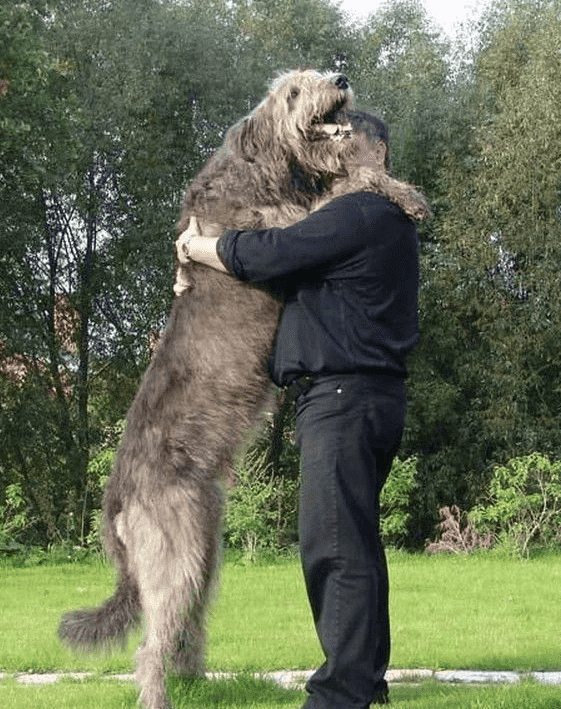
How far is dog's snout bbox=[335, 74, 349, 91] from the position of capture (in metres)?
3.59

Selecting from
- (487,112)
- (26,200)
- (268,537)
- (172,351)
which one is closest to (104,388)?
(26,200)

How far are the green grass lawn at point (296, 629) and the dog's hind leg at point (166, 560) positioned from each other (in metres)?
0.25

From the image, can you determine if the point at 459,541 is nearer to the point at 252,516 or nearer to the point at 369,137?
the point at 252,516

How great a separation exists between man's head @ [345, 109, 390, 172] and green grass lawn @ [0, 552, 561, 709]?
1664 millimetres

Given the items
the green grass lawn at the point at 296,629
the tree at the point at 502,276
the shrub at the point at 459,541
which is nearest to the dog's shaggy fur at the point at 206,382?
the green grass lawn at the point at 296,629

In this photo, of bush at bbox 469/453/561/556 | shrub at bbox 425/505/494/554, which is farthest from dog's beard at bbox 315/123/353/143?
shrub at bbox 425/505/494/554

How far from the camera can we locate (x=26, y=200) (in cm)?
1672

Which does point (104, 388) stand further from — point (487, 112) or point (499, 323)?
point (487, 112)

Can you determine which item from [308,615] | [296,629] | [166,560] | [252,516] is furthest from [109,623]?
[252,516]

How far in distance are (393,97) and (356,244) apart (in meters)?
16.4

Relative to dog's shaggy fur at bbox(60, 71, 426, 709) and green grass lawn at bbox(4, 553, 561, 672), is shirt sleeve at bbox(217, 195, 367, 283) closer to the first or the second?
dog's shaggy fur at bbox(60, 71, 426, 709)

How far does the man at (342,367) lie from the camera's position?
3.60 metres

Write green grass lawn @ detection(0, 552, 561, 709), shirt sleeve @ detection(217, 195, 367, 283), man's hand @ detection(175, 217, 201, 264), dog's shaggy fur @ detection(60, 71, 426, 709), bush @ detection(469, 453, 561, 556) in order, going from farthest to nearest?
bush @ detection(469, 453, 561, 556)
green grass lawn @ detection(0, 552, 561, 709)
man's hand @ detection(175, 217, 201, 264)
dog's shaggy fur @ detection(60, 71, 426, 709)
shirt sleeve @ detection(217, 195, 367, 283)

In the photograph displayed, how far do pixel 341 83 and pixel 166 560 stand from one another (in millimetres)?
1705
